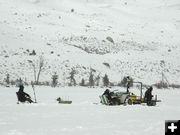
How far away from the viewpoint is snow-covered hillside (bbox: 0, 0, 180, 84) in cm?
8162

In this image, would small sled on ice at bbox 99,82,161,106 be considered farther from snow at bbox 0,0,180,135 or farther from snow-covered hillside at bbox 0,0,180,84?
snow-covered hillside at bbox 0,0,180,84

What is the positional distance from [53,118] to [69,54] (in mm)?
66355

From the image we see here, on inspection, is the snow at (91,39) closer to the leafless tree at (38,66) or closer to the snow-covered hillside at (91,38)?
the snow-covered hillside at (91,38)

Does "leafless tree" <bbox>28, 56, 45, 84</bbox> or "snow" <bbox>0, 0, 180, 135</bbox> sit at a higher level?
"snow" <bbox>0, 0, 180, 135</bbox>

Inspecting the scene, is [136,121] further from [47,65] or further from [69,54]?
[69,54]

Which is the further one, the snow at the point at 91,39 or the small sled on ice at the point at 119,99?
the snow at the point at 91,39

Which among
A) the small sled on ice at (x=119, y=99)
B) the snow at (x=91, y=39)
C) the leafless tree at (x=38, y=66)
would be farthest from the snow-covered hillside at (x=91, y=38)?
the small sled on ice at (x=119, y=99)

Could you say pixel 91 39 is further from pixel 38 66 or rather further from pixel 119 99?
pixel 119 99

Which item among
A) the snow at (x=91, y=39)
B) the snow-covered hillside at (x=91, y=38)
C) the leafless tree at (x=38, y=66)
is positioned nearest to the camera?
the leafless tree at (x=38, y=66)

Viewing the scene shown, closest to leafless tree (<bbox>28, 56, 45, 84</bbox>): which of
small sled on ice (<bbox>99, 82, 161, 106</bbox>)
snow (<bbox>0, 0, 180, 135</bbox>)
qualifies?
snow (<bbox>0, 0, 180, 135</bbox>)

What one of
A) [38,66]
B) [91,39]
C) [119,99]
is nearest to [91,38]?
[91,39]

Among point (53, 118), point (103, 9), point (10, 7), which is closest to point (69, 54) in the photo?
point (10, 7)

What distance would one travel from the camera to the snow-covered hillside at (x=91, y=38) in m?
81.6

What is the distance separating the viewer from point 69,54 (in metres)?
86.3
